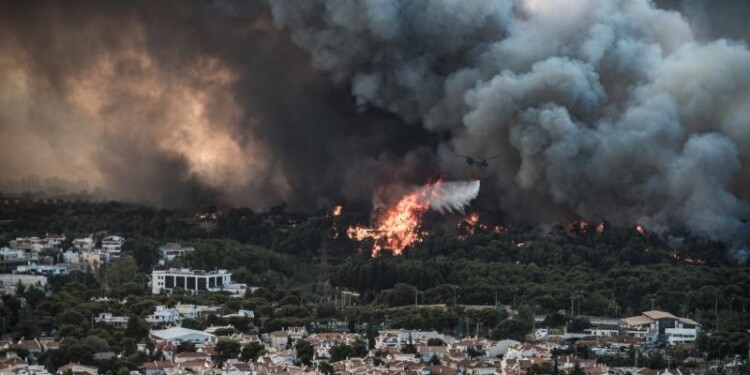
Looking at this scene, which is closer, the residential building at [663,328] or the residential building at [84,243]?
the residential building at [663,328]

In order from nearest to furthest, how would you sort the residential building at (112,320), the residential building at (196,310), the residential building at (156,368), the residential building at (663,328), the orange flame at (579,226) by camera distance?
the residential building at (156,368)
the residential building at (663,328)
the residential building at (112,320)
the residential building at (196,310)
the orange flame at (579,226)

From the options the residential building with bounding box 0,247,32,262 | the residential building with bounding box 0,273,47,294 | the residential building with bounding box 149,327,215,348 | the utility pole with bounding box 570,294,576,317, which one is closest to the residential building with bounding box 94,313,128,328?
the residential building with bounding box 149,327,215,348

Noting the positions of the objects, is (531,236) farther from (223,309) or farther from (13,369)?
(13,369)

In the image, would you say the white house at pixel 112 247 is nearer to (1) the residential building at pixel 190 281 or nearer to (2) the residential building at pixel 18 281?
(2) the residential building at pixel 18 281

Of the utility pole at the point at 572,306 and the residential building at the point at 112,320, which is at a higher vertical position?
the utility pole at the point at 572,306

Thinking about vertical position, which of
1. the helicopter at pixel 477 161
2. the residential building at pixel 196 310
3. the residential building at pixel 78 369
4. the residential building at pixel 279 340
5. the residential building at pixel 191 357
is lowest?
the residential building at pixel 78 369

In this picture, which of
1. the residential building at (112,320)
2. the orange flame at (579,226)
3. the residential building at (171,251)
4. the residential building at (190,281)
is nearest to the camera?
the residential building at (112,320)

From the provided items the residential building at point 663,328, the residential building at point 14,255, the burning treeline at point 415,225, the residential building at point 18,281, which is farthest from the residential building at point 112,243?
the residential building at point 663,328

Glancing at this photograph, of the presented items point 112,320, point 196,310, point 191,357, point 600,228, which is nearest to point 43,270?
point 196,310
